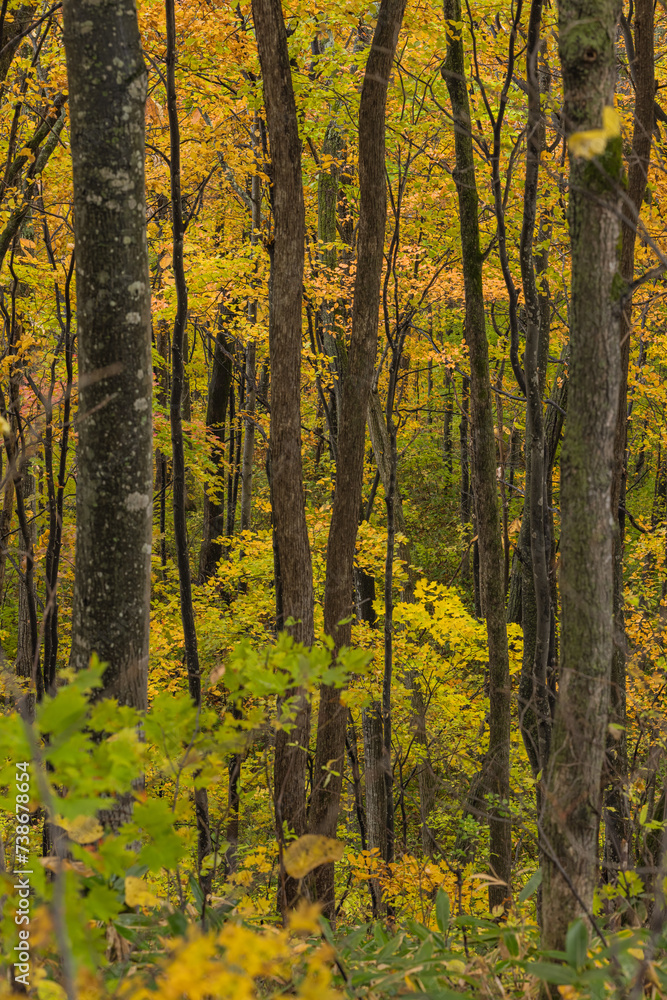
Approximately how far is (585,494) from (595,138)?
1033 millimetres

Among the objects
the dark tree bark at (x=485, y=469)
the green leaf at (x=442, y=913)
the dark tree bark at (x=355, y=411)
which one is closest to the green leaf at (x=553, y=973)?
the green leaf at (x=442, y=913)

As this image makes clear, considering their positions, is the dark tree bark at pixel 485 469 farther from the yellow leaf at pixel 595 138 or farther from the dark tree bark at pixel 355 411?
the yellow leaf at pixel 595 138

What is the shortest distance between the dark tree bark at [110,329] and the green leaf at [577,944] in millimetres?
1634

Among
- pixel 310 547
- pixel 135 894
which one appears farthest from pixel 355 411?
→ pixel 135 894

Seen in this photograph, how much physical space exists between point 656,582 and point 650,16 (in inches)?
369

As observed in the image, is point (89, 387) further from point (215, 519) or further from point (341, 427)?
point (215, 519)

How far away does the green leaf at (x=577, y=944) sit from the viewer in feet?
6.24

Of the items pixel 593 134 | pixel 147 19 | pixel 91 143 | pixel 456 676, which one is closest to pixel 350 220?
pixel 147 19

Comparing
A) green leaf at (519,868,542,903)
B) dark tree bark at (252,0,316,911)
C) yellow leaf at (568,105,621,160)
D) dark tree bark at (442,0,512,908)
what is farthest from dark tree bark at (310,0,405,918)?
yellow leaf at (568,105,621,160)

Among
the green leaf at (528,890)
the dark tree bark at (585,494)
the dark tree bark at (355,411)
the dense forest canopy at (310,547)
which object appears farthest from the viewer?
the dark tree bark at (355,411)

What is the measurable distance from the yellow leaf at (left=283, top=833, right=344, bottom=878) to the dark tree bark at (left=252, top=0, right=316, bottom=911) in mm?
2088

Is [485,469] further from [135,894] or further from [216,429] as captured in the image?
[216,429]

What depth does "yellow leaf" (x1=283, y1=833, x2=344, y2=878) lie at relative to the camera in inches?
85.4

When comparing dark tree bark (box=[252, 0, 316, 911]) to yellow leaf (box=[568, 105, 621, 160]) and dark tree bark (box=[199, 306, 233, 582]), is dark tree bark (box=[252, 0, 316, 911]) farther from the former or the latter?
dark tree bark (box=[199, 306, 233, 582])
